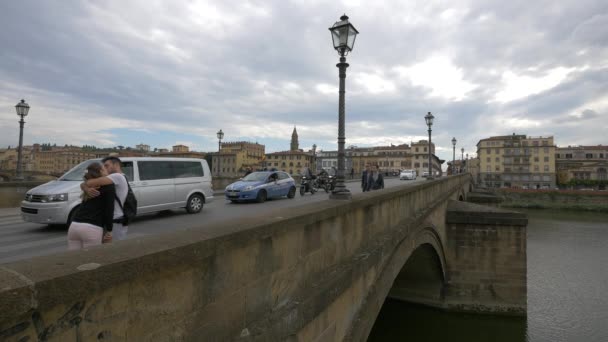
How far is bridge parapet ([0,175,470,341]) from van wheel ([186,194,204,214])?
7168 mm

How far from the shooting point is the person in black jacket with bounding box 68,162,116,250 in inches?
134

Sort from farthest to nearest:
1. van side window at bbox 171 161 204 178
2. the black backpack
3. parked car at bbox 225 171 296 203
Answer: parked car at bbox 225 171 296 203, van side window at bbox 171 161 204 178, the black backpack

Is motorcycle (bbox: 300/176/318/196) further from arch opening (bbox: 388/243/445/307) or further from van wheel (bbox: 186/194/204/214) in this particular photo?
van wheel (bbox: 186/194/204/214)

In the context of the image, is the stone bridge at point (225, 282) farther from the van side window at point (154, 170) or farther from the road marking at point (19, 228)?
the road marking at point (19, 228)

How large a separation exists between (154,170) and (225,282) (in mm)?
8064

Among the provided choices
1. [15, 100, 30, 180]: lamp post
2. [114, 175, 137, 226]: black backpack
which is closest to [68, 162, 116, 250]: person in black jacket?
[114, 175, 137, 226]: black backpack

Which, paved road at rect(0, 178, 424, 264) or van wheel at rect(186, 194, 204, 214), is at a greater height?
van wheel at rect(186, 194, 204, 214)

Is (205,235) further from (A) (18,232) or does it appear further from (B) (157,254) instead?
(A) (18,232)

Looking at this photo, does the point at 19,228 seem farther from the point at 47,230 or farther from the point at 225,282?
the point at 225,282

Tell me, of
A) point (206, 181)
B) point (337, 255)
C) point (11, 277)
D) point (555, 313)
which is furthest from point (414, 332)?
point (11, 277)

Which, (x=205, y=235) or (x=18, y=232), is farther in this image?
(x=18, y=232)

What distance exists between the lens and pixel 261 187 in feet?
48.0

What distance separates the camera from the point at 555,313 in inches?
619

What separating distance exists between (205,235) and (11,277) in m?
1.10
